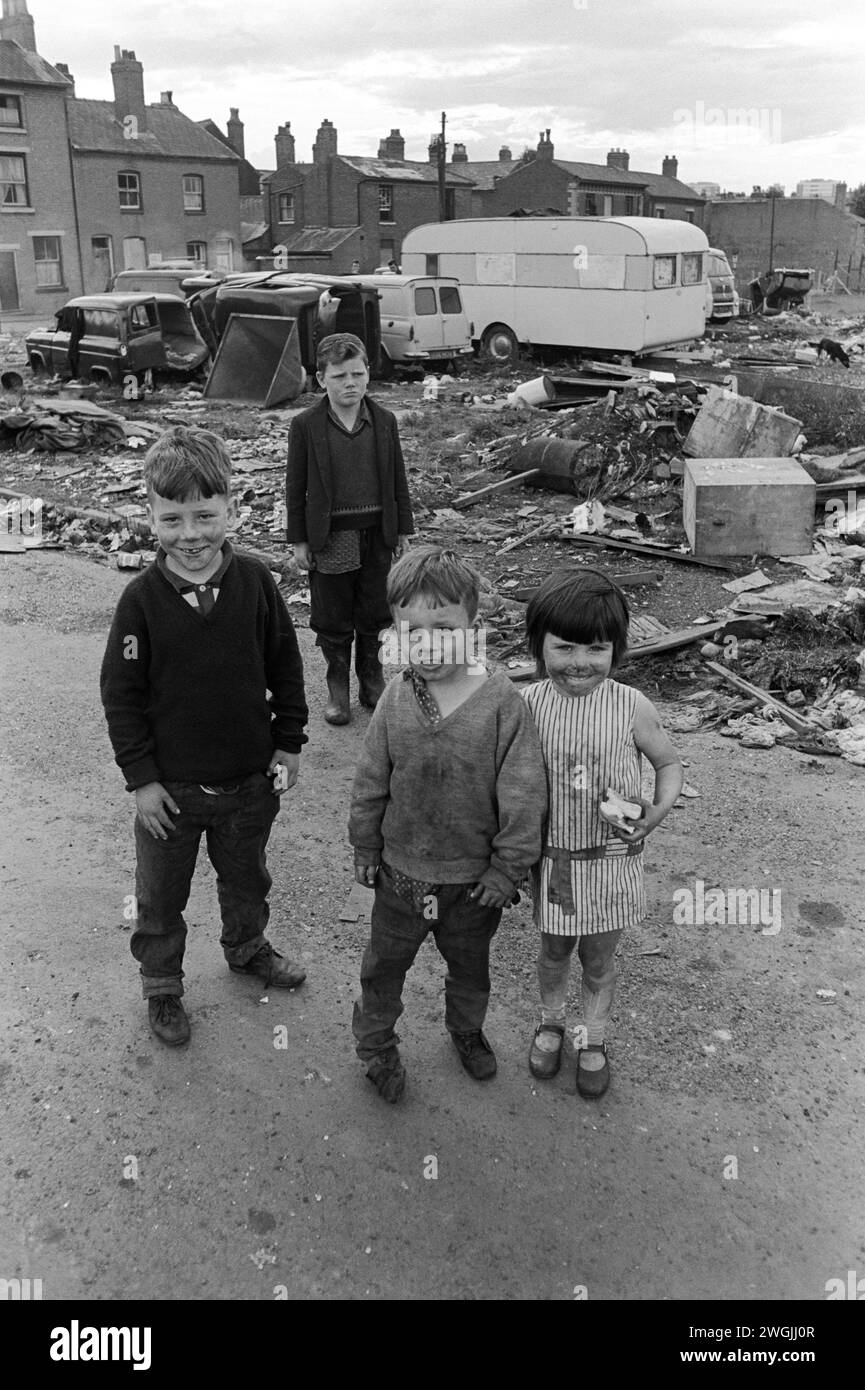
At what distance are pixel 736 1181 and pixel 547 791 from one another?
1.14m

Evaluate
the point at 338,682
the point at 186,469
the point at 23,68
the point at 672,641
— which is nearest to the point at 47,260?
the point at 23,68

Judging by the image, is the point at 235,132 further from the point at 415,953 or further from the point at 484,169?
the point at 415,953

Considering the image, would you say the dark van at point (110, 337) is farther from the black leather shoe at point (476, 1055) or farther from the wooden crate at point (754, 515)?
the black leather shoe at point (476, 1055)

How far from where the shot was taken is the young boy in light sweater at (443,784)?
2.67 metres

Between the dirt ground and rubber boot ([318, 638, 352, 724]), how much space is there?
4.46 ft

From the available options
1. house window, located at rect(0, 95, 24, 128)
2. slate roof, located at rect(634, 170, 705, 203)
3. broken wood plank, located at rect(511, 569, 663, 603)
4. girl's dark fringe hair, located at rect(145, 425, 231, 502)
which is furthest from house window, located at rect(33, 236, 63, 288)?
girl's dark fringe hair, located at rect(145, 425, 231, 502)

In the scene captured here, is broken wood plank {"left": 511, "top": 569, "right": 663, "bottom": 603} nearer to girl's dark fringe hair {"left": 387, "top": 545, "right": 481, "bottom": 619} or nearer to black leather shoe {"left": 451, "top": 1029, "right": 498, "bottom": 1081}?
black leather shoe {"left": 451, "top": 1029, "right": 498, "bottom": 1081}

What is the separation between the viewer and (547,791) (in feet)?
9.30

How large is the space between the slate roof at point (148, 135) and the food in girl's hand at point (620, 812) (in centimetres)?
4348

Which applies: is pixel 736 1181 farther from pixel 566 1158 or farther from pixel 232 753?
pixel 232 753

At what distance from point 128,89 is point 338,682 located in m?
44.3

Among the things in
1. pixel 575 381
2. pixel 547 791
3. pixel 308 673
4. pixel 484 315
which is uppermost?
pixel 484 315
